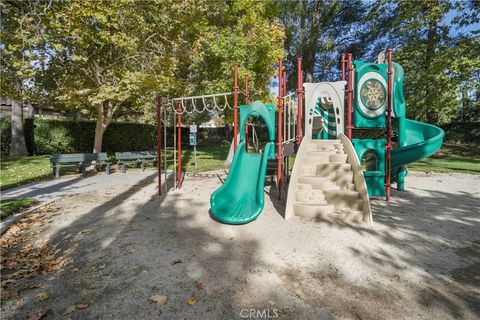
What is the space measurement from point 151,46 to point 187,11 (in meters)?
2.11

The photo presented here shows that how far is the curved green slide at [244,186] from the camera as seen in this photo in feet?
17.4

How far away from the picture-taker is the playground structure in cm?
542

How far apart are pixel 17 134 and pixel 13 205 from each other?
13.4 metres

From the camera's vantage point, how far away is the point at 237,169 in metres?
7.00

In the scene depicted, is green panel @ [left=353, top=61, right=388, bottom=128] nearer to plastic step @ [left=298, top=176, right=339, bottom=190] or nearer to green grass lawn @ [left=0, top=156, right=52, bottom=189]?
plastic step @ [left=298, top=176, right=339, bottom=190]

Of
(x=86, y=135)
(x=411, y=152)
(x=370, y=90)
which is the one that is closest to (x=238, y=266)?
(x=370, y=90)

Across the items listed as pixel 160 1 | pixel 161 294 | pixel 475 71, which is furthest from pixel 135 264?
pixel 475 71

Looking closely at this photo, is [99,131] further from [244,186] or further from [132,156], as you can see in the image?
[244,186]

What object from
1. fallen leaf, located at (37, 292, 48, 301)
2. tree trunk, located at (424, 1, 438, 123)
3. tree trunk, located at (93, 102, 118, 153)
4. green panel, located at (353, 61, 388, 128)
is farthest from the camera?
tree trunk, located at (424, 1, 438, 123)

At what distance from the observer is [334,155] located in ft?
20.5

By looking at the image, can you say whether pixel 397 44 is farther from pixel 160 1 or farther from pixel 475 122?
pixel 160 1

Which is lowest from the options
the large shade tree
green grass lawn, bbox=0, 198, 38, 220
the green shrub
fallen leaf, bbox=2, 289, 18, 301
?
fallen leaf, bbox=2, 289, 18, 301

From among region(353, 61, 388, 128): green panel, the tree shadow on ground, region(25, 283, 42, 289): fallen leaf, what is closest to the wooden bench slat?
the tree shadow on ground

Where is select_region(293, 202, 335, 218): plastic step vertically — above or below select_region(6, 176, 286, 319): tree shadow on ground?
above
